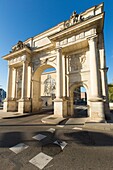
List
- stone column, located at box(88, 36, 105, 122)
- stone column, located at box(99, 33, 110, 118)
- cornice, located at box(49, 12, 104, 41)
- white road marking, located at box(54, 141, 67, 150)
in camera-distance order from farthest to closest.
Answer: stone column, located at box(99, 33, 110, 118) → cornice, located at box(49, 12, 104, 41) → stone column, located at box(88, 36, 105, 122) → white road marking, located at box(54, 141, 67, 150)

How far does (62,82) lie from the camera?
1075 centimetres

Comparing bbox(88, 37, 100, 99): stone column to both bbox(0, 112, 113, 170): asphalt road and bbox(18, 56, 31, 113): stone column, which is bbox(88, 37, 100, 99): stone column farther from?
bbox(18, 56, 31, 113): stone column

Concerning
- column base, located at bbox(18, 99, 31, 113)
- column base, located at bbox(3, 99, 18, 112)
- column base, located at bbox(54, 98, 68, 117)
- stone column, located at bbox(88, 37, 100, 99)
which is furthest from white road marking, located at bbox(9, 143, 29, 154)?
column base, located at bbox(3, 99, 18, 112)

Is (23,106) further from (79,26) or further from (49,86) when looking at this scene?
(49,86)

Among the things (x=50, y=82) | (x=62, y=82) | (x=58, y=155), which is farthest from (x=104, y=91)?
(x=50, y=82)

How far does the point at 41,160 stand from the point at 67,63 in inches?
418

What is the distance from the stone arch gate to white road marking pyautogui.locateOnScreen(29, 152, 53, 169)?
584 cm

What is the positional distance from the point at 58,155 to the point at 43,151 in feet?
1.89

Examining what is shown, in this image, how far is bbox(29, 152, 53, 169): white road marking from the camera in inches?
102

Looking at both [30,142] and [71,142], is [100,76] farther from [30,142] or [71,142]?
[30,142]

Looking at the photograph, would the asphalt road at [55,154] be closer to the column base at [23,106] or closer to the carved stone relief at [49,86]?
the column base at [23,106]

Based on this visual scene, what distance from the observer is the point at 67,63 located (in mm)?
11961

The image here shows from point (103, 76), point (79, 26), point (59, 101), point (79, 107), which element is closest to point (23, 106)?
point (59, 101)

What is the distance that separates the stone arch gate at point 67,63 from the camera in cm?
882
